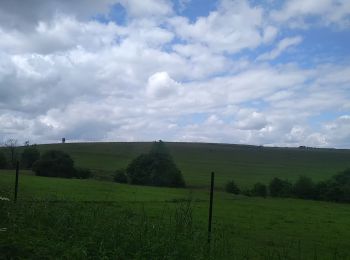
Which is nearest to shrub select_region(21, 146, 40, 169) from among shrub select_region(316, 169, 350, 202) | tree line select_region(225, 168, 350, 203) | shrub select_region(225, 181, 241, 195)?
shrub select_region(225, 181, 241, 195)

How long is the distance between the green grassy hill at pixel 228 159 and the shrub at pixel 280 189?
2197cm

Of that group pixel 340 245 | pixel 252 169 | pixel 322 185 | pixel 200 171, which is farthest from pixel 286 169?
pixel 340 245

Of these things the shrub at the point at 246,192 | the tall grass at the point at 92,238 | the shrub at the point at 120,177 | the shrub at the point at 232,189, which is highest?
the tall grass at the point at 92,238

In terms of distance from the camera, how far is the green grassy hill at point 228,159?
369 ft

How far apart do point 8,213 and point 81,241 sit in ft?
11.2

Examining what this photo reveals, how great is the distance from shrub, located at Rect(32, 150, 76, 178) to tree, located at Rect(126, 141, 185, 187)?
1152cm

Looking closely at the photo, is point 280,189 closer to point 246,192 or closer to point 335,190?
point 246,192

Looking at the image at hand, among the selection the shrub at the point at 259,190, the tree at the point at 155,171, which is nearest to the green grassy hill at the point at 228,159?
the tree at the point at 155,171

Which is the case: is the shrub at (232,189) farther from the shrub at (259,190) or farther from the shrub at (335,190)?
the shrub at (335,190)

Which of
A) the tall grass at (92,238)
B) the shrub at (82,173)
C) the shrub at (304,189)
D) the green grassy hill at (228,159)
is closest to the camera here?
the tall grass at (92,238)

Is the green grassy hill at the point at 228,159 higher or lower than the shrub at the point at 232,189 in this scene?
higher

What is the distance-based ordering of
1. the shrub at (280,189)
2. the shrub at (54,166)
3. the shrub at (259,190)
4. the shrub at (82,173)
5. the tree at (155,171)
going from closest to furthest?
the shrub at (259,190)
the shrub at (280,189)
the tree at (155,171)
the shrub at (54,166)
the shrub at (82,173)

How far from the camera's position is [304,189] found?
3039 inches

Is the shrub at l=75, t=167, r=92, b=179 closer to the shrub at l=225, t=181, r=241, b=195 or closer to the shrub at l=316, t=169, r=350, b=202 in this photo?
the shrub at l=225, t=181, r=241, b=195
